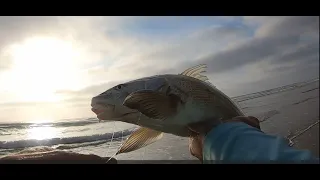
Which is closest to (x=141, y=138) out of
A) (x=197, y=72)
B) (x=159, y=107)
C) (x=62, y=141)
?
(x=159, y=107)

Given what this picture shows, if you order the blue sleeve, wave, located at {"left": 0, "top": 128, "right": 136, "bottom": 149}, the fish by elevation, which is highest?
the fish

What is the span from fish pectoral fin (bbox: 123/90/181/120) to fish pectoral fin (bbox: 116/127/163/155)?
9 cm

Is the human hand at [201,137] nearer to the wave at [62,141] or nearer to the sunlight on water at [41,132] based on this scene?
the wave at [62,141]

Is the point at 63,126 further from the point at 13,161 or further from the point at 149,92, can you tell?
the point at 149,92

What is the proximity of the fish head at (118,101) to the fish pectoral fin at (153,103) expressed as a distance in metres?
0.02

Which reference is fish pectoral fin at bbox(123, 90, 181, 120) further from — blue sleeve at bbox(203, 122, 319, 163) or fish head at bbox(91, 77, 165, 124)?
blue sleeve at bbox(203, 122, 319, 163)

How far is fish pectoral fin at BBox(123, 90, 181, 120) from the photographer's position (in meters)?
1.45

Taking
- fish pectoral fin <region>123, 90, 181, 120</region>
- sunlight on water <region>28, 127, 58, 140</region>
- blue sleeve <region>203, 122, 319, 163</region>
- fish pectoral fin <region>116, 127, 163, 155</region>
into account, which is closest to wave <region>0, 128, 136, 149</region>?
sunlight on water <region>28, 127, 58, 140</region>

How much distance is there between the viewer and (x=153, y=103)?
1457mm

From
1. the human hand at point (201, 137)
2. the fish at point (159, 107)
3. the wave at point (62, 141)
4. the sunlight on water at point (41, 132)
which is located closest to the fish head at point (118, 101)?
the fish at point (159, 107)

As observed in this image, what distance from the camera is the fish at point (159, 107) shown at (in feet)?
4.85

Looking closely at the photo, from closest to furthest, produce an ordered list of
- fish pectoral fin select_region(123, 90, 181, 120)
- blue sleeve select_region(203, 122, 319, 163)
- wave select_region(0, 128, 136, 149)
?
blue sleeve select_region(203, 122, 319, 163), fish pectoral fin select_region(123, 90, 181, 120), wave select_region(0, 128, 136, 149)
